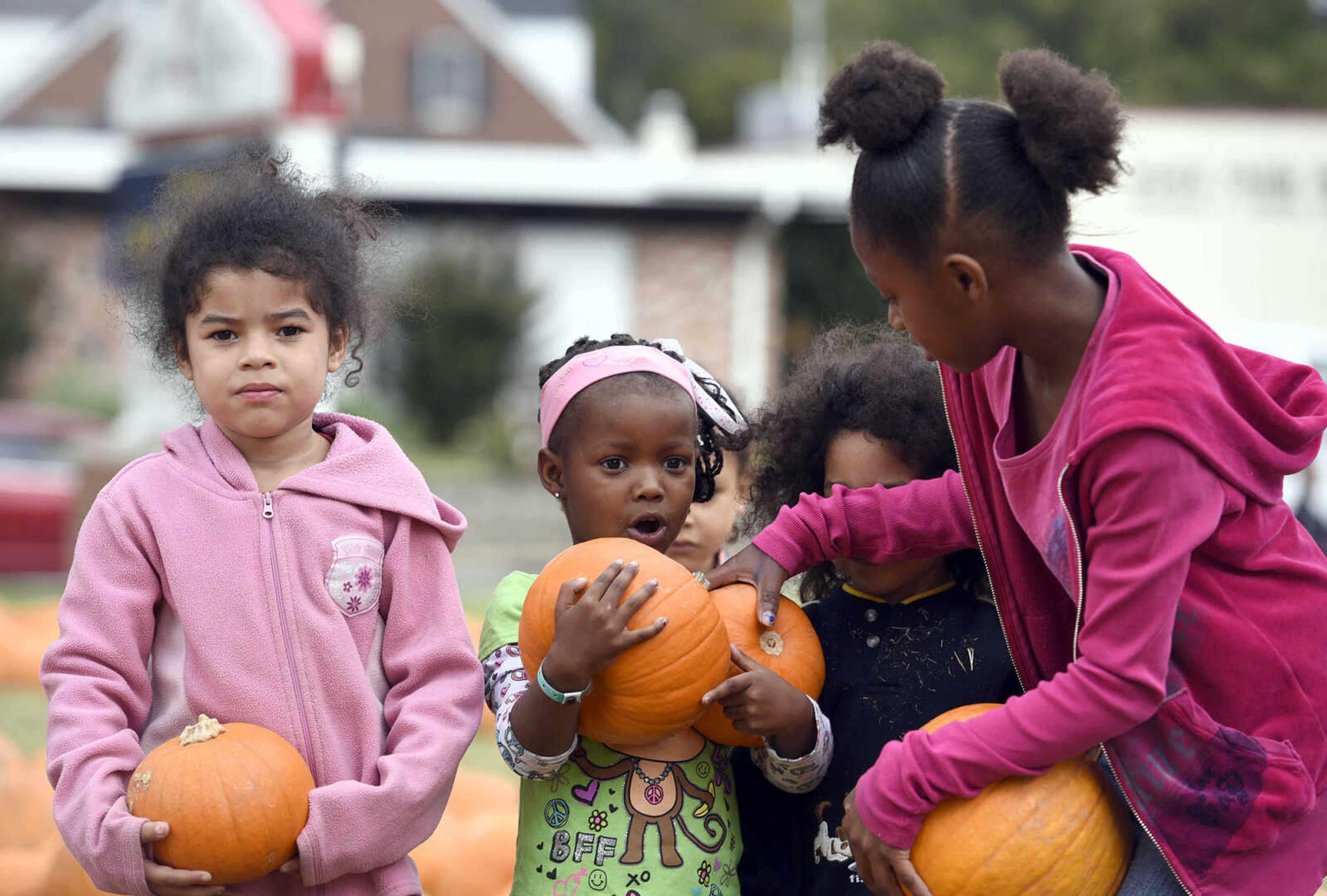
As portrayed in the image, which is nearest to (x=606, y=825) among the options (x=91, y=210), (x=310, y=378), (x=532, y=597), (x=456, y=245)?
(x=532, y=597)

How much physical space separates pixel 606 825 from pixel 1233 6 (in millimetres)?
52171

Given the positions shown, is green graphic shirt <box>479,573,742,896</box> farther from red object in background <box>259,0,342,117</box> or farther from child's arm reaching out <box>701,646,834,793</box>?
red object in background <box>259,0,342,117</box>

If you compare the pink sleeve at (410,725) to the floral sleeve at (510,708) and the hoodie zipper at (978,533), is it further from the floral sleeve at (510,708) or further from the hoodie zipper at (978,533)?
the hoodie zipper at (978,533)

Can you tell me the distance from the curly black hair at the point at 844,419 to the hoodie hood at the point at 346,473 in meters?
1.03

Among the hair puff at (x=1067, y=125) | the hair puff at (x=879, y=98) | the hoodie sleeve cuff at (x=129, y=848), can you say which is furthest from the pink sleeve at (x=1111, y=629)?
the hoodie sleeve cuff at (x=129, y=848)

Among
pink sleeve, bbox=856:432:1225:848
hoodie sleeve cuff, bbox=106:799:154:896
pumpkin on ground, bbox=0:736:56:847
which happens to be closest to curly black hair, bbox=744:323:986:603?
pink sleeve, bbox=856:432:1225:848

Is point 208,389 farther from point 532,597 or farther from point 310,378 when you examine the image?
point 532,597

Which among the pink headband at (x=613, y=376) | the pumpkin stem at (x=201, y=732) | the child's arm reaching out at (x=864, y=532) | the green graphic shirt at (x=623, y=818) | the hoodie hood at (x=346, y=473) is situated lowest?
the green graphic shirt at (x=623, y=818)

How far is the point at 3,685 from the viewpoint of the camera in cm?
933

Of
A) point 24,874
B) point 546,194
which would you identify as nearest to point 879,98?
point 24,874

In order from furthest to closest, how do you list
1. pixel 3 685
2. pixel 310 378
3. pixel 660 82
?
pixel 660 82 < pixel 3 685 < pixel 310 378

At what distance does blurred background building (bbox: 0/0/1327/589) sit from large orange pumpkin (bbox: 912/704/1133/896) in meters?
2.60

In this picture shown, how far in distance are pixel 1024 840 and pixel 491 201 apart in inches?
897

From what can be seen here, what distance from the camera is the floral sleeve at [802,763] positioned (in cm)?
326
